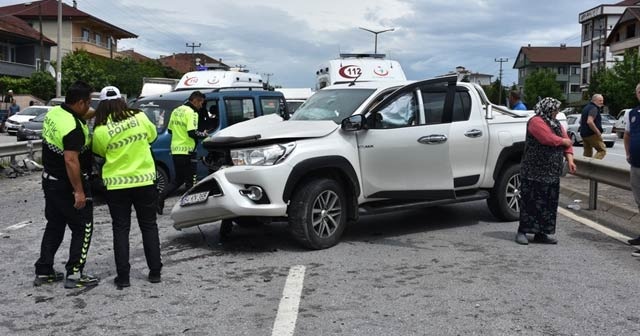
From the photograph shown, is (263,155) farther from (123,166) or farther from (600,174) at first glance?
(600,174)

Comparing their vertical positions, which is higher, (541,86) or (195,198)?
(541,86)

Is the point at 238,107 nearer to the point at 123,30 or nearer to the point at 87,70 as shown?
the point at 87,70

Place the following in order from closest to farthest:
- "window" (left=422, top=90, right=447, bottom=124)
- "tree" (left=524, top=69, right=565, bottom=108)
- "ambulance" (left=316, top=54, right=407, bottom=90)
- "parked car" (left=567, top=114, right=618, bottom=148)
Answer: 1. "window" (left=422, top=90, right=447, bottom=124)
2. "ambulance" (left=316, top=54, right=407, bottom=90)
3. "parked car" (left=567, top=114, right=618, bottom=148)
4. "tree" (left=524, top=69, right=565, bottom=108)

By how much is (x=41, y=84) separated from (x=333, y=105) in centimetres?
4295

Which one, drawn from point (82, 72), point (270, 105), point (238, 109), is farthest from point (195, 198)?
point (82, 72)

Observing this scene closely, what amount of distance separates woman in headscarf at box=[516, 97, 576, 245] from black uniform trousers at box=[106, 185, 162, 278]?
4.04 metres

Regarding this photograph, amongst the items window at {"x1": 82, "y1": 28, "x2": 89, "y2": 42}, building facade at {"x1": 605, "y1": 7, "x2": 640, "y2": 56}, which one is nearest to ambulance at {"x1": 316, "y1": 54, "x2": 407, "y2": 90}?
window at {"x1": 82, "y1": 28, "x2": 89, "y2": 42}

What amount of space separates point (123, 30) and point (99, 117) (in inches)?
2738

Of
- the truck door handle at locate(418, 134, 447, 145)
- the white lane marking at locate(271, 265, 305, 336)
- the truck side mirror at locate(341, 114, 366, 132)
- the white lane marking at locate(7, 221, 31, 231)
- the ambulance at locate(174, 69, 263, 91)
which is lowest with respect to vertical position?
the white lane marking at locate(271, 265, 305, 336)

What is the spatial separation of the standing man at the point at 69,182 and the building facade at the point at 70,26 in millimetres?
60180

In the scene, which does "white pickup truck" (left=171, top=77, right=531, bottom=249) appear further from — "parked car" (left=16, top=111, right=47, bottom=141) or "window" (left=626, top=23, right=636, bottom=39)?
"window" (left=626, top=23, right=636, bottom=39)

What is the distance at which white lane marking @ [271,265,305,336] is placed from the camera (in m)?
4.38

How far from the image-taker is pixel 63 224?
5.52 m

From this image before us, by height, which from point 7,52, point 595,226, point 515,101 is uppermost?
point 7,52
